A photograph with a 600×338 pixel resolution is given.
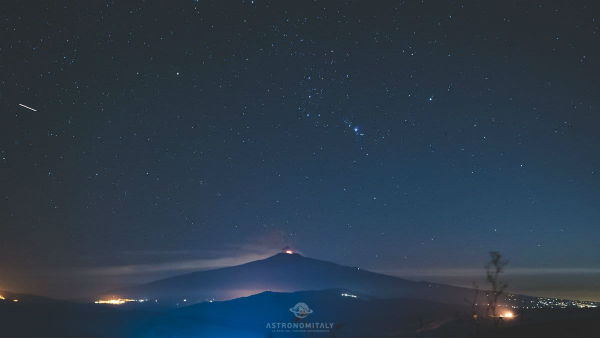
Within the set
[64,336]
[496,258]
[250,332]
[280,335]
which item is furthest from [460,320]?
[64,336]

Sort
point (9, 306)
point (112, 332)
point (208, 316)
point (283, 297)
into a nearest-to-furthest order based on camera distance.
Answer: point (112, 332), point (9, 306), point (208, 316), point (283, 297)

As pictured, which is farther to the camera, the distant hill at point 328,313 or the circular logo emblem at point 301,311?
the distant hill at point 328,313

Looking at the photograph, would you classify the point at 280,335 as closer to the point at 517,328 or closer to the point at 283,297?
the point at 283,297

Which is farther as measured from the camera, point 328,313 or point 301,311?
point 328,313

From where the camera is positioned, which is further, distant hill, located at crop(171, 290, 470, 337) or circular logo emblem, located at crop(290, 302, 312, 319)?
distant hill, located at crop(171, 290, 470, 337)

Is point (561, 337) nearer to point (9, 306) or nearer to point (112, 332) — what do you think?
point (112, 332)

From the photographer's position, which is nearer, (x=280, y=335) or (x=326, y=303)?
(x=280, y=335)

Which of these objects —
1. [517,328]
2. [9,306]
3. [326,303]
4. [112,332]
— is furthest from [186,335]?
[326,303]

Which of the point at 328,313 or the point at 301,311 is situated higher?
the point at 301,311

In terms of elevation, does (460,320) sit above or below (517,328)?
below

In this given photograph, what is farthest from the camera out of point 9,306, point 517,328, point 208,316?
point 208,316
